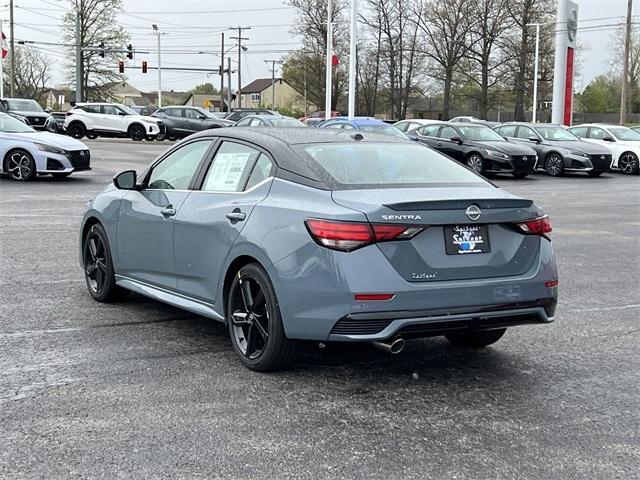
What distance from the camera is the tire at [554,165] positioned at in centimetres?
2523

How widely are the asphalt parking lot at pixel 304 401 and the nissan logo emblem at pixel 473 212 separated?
102 cm

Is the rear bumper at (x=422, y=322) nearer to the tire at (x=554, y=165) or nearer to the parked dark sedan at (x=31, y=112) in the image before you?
the tire at (x=554, y=165)

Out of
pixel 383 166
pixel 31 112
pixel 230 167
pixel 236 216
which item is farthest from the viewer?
pixel 31 112

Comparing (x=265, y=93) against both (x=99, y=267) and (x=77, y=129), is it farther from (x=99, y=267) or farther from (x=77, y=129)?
(x=99, y=267)

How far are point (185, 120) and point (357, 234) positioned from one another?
3355 centimetres

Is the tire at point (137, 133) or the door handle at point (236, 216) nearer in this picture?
the door handle at point (236, 216)

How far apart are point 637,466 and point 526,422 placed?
25.8 inches

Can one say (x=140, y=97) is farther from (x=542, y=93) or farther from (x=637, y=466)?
(x=637, y=466)

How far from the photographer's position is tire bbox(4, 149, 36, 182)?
1806 centimetres

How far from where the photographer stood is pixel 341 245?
4.54 m

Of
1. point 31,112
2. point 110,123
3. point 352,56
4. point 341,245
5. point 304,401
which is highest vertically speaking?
point 352,56

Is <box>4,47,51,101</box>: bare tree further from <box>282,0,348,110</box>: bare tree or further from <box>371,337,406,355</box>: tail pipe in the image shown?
<box>371,337,406,355</box>: tail pipe

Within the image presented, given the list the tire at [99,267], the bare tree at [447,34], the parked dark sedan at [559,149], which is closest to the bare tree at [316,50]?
the bare tree at [447,34]

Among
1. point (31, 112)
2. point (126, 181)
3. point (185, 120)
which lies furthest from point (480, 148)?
point (31, 112)
